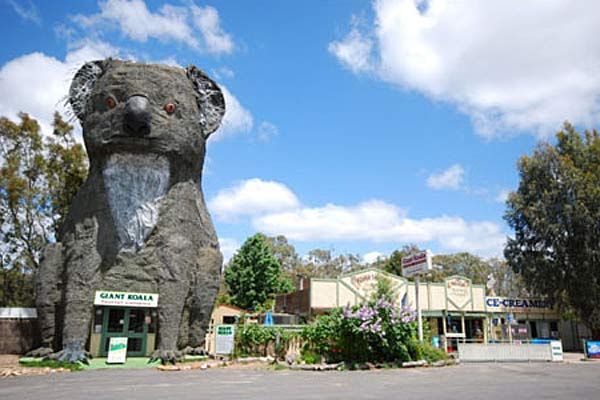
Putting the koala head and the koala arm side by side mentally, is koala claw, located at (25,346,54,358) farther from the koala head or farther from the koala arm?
the koala head

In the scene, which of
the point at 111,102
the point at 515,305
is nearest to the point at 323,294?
the point at 515,305

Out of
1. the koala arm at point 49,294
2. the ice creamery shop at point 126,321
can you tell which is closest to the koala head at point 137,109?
the koala arm at point 49,294

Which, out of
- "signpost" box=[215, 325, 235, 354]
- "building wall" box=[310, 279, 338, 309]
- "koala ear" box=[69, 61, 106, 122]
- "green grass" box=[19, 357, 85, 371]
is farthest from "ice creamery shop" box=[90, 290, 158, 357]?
"building wall" box=[310, 279, 338, 309]

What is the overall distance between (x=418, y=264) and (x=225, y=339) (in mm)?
7294

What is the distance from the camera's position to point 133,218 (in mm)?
15461

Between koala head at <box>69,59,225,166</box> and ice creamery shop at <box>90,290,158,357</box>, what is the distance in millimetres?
4726

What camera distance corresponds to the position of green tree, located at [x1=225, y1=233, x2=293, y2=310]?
37531 millimetres

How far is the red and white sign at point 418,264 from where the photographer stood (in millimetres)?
16578

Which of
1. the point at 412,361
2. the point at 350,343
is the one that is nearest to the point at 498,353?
the point at 412,361

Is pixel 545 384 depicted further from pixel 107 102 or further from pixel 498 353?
pixel 107 102

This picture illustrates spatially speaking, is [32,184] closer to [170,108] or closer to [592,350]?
[170,108]

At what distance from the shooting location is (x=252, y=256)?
3838 centimetres

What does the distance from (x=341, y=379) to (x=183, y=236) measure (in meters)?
7.52

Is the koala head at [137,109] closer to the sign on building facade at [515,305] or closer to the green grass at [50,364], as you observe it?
the green grass at [50,364]
